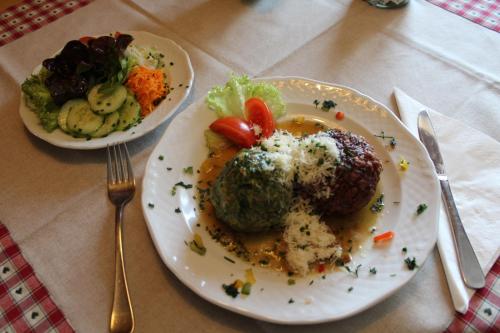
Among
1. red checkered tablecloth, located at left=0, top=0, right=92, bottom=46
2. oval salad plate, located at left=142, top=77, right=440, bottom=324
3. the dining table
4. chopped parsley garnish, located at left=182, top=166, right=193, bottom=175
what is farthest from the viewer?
red checkered tablecloth, located at left=0, top=0, right=92, bottom=46

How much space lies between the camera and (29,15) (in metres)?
3.14

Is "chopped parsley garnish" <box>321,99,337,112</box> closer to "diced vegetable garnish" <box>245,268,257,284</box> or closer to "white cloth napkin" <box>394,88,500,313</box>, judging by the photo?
"white cloth napkin" <box>394,88,500,313</box>

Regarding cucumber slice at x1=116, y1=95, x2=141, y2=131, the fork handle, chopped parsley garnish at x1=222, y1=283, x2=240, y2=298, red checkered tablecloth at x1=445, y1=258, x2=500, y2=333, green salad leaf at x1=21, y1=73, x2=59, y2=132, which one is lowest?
the fork handle

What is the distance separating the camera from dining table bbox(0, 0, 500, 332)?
1611 mm

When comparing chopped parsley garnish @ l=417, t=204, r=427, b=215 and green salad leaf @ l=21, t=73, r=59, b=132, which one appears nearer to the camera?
chopped parsley garnish @ l=417, t=204, r=427, b=215

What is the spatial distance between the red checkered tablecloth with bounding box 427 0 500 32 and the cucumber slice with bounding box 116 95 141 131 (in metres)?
2.34

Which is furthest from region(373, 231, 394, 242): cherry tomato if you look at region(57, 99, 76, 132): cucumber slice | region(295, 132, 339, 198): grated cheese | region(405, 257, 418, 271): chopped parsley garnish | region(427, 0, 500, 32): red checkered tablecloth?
region(427, 0, 500, 32): red checkered tablecloth

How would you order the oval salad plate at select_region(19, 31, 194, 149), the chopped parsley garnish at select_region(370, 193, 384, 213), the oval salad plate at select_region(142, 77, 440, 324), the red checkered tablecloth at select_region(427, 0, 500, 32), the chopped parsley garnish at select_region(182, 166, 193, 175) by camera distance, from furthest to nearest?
the red checkered tablecloth at select_region(427, 0, 500, 32), the oval salad plate at select_region(19, 31, 194, 149), the chopped parsley garnish at select_region(182, 166, 193, 175), the chopped parsley garnish at select_region(370, 193, 384, 213), the oval salad plate at select_region(142, 77, 440, 324)

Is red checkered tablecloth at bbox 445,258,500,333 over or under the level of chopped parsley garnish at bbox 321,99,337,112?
under

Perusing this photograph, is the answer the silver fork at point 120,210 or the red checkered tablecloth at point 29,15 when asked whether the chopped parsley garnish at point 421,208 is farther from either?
the red checkered tablecloth at point 29,15

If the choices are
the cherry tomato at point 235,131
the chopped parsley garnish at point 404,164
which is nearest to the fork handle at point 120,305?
the cherry tomato at point 235,131

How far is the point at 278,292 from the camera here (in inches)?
61.4

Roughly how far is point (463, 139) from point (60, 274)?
2.05 meters

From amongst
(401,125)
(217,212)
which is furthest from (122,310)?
(401,125)
